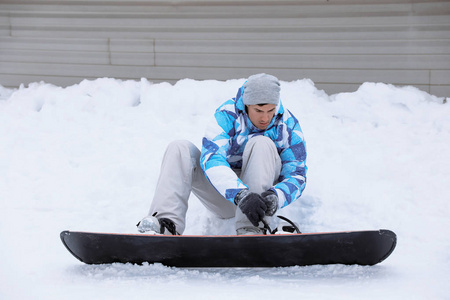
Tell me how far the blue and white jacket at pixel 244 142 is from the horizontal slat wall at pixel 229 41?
2804mm

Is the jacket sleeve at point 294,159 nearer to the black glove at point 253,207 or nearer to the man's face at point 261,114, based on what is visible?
the man's face at point 261,114

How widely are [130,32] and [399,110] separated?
10.8ft

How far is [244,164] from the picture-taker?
3252 mm

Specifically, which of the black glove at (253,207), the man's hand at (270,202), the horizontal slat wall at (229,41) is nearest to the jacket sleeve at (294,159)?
the man's hand at (270,202)

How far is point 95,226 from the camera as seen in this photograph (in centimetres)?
397

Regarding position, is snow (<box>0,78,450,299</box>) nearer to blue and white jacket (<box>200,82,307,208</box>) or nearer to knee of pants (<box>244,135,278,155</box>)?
blue and white jacket (<box>200,82,307,208</box>)

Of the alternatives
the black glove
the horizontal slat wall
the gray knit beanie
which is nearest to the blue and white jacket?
the gray knit beanie

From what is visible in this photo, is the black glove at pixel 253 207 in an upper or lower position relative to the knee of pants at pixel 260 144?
lower

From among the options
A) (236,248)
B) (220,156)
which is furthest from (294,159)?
(236,248)

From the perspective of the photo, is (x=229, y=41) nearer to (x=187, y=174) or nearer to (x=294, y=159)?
(x=294, y=159)

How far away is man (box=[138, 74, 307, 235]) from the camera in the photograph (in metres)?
3.03

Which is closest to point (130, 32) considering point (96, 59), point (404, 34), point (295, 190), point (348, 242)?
point (96, 59)

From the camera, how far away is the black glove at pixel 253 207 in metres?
2.88

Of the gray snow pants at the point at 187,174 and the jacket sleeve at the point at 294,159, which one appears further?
the jacket sleeve at the point at 294,159
